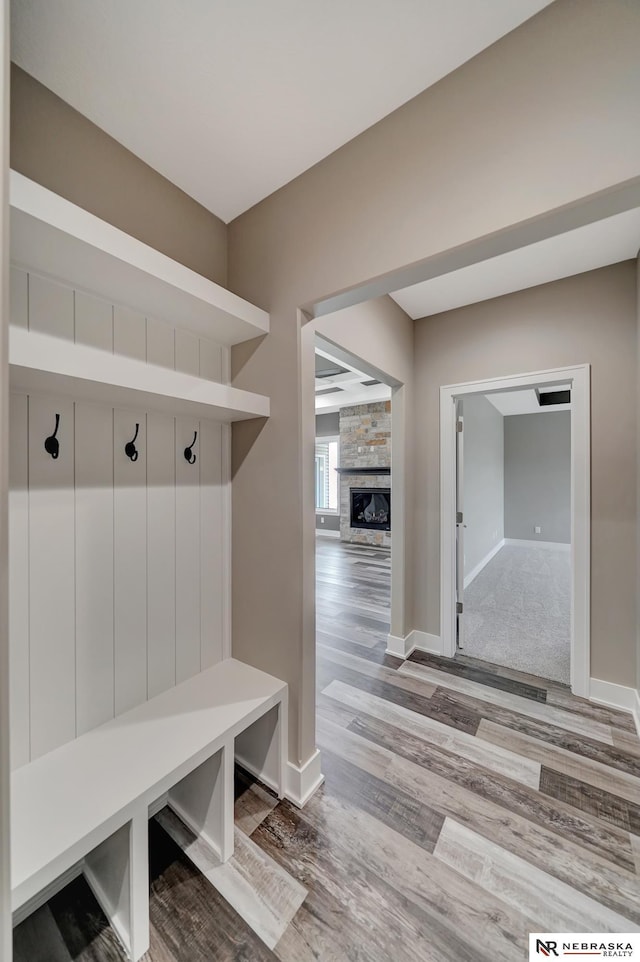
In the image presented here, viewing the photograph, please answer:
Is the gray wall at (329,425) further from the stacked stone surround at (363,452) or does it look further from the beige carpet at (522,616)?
the beige carpet at (522,616)

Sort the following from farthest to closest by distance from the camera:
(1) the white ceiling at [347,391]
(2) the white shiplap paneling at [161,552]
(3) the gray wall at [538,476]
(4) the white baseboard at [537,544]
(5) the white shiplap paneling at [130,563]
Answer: (3) the gray wall at [538,476], (4) the white baseboard at [537,544], (1) the white ceiling at [347,391], (2) the white shiplap paneling at [161,552], (5) the white shiplap paneling at [130,563]

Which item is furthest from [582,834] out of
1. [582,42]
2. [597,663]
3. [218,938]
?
[582,42]

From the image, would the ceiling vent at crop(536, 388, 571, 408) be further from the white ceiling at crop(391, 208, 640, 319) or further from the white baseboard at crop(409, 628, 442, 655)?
→ the white baseboard at crop(409, 628, 442, 655)

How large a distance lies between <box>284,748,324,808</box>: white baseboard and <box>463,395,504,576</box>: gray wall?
3321mm

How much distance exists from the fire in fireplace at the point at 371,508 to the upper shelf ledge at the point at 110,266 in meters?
5.42

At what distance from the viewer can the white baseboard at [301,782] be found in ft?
4.88

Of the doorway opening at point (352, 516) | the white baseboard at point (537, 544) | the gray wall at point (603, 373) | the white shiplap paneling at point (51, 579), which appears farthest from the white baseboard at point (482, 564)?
the white shiplap paneling at point (51, 579)

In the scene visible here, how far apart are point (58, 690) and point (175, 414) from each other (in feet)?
3.46

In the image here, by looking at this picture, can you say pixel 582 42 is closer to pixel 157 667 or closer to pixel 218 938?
pixel 157 667

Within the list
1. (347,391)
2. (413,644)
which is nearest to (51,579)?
(413,644)

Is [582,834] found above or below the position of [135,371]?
below

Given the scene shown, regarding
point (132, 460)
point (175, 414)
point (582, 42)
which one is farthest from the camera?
point (175, 414)

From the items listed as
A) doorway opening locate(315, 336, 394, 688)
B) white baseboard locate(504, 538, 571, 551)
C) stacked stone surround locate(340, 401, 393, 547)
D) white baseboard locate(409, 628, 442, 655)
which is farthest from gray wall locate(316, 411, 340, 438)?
white baseboard locate(409, 628, 442, 655)

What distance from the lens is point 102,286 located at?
1.21 metres
